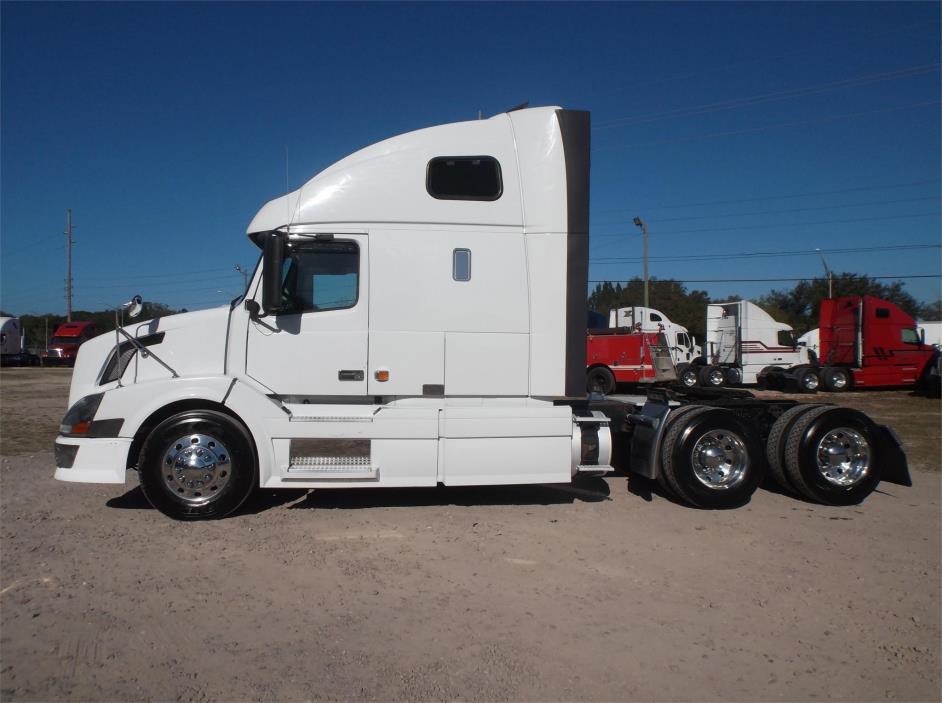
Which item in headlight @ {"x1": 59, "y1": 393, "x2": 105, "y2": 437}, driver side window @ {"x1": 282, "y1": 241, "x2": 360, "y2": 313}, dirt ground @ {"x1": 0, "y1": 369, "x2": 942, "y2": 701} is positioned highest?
driver side window @ {"x1": 282, "y1": 241, "x2": 360, "y2": 313}

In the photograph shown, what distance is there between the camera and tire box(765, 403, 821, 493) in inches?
264

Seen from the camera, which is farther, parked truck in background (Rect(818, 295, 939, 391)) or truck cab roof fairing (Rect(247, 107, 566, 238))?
parked truck in background (Rect(818, 295, 939, 391))

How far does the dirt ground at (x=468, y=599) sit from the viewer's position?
3.23 metres

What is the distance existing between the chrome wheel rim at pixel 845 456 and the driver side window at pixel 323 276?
5209mm

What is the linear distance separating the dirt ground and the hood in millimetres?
1306

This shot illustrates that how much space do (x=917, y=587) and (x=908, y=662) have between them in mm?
1297

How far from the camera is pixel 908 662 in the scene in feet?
11.4

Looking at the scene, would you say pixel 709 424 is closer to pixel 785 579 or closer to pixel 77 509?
pixel 785 579

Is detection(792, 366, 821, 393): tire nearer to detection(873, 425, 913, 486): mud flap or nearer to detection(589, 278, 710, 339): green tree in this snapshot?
detection(873, 425, 913, 486): mud flap

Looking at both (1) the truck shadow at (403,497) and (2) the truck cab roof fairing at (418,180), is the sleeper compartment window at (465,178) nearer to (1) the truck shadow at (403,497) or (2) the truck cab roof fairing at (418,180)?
(2) the truck cab roof fairing at (418,180)

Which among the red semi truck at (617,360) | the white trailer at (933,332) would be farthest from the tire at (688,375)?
the white trailer at (933,332)

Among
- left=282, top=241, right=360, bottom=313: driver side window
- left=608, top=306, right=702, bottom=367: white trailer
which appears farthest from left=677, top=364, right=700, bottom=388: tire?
left=282, top=241, right=360, bottom=313: driver side window

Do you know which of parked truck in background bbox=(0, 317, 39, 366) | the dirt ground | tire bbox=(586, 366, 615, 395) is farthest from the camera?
parked truck in background bbox=(0, 317, 39, 366)

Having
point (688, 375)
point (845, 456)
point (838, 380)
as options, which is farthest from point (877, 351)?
point (845, 456)
